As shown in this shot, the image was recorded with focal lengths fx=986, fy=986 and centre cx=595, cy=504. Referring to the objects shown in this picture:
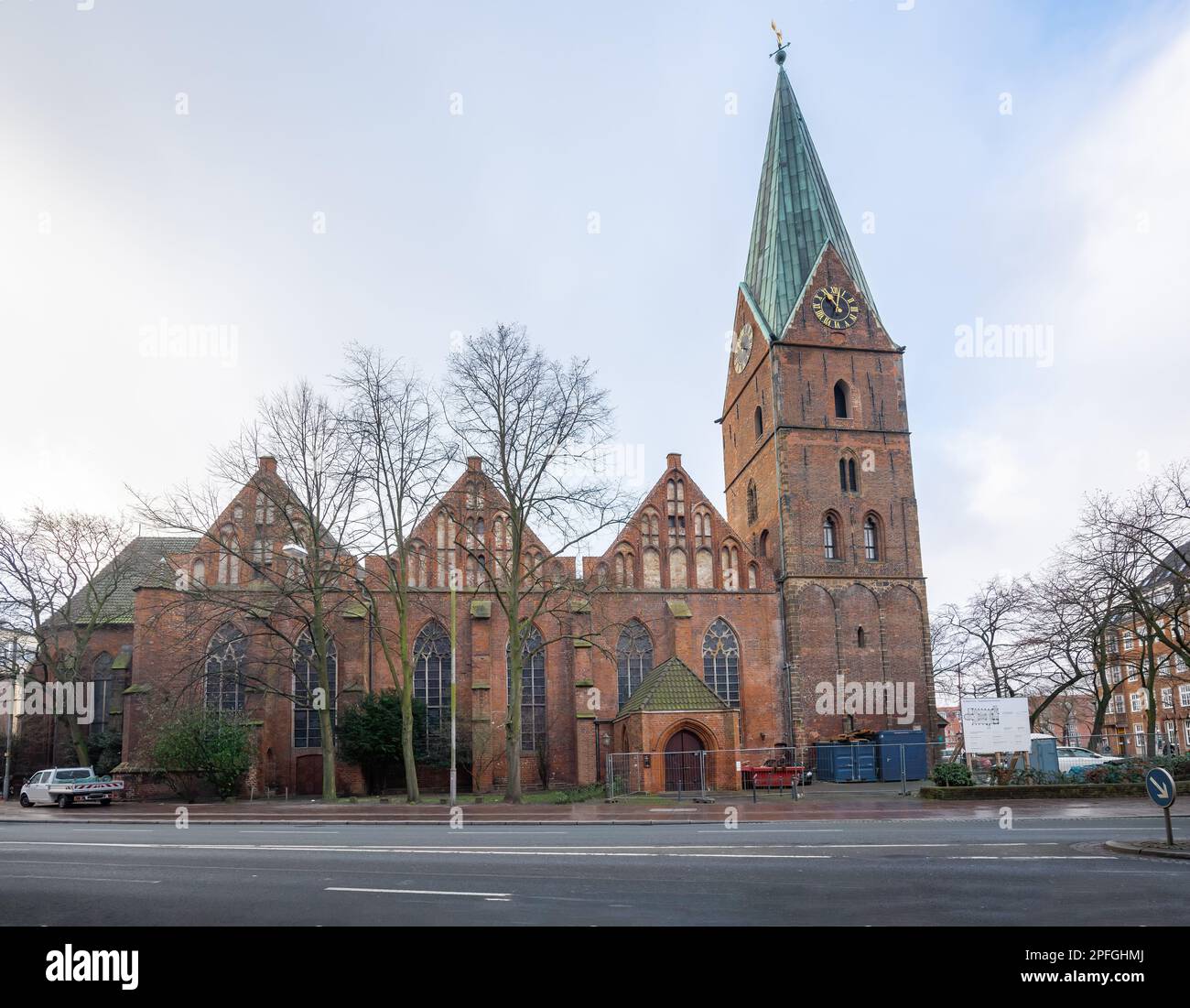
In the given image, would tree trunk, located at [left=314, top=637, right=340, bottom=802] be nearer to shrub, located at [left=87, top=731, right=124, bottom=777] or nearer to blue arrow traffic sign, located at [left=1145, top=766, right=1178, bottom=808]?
shrub, located at [left=87, top=731, right=124, bottom=777]

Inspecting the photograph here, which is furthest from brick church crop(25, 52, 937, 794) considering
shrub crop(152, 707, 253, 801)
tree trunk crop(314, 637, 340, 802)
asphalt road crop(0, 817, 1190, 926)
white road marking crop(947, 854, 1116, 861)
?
white road marking crop(947, 854, 1116, 861)

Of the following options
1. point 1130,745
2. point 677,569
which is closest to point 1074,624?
point 1130,745

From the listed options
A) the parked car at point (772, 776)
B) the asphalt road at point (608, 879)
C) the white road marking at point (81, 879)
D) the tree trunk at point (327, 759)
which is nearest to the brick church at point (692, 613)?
the parked car at point (772, 776)

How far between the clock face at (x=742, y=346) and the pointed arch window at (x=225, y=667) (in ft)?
85.3

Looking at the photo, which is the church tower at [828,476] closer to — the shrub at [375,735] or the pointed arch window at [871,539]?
the pointed arch window at [871,539]

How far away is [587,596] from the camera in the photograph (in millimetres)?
39906

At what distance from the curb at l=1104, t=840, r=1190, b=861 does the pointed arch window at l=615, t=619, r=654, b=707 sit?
88.5 ft

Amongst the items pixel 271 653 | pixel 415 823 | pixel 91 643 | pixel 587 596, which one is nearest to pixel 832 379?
pixel 587 596

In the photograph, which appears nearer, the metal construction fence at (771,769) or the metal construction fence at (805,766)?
the metal construction fence at (805,766)

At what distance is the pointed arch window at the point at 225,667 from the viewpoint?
3769 cm

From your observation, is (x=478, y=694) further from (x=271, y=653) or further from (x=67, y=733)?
(x=67, y=733)

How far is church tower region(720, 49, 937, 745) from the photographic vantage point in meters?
40.7

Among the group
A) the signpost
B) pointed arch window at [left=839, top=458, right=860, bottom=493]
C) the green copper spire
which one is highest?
the green copper spire
